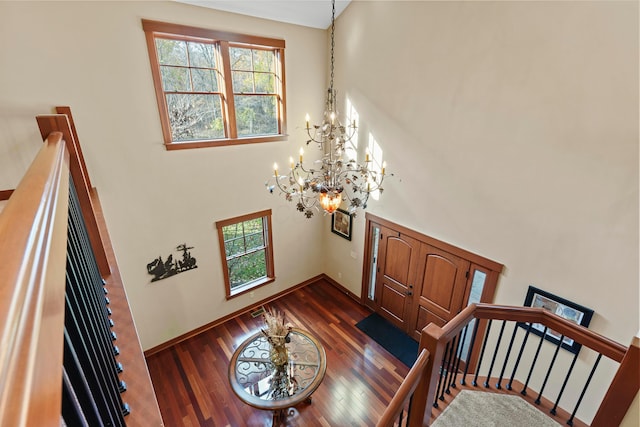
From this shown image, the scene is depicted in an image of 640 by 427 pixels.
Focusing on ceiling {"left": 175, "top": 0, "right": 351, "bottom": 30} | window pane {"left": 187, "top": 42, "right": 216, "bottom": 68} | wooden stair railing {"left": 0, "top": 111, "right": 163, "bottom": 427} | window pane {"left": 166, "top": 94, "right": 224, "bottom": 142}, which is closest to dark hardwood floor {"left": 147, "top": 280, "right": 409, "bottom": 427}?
window pane {"left": 166, "top": 94, "right": 224, "bottom": 142}

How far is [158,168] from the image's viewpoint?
4438 mm

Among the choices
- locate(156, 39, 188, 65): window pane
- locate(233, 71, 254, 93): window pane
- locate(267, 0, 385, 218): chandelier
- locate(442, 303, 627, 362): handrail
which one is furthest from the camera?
locate(233, 71, 254, 93): window pane

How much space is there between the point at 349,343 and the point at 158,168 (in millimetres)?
4083

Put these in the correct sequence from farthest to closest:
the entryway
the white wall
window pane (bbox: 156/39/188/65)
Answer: the entryway < window pane (bbox: 156/39/188/65) < the white wall

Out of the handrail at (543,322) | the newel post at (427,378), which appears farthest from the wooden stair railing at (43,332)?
the handrail at (543,322)

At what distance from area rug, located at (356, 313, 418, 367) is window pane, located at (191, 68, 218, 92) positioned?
469 centimetres

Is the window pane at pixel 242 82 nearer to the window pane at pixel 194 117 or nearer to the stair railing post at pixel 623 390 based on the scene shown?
the window pane at pixel 194 117

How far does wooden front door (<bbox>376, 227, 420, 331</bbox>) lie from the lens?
5.21 meters

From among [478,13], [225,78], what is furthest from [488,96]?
[225,78]

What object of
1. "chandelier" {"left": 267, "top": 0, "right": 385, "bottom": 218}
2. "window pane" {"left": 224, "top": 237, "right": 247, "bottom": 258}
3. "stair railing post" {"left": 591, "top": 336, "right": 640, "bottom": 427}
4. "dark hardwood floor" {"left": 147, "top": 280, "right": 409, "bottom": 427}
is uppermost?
"chandelier" {"left": 267, "top": 0, "right": 385, "bottom": 218}

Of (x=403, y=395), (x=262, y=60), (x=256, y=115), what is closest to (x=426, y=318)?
(x=403, y=395)

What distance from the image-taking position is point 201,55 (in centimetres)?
446

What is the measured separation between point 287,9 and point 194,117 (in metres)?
2.11

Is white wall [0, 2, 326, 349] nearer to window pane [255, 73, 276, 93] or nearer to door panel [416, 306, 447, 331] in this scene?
window pane [255, 73, 276, 93]
